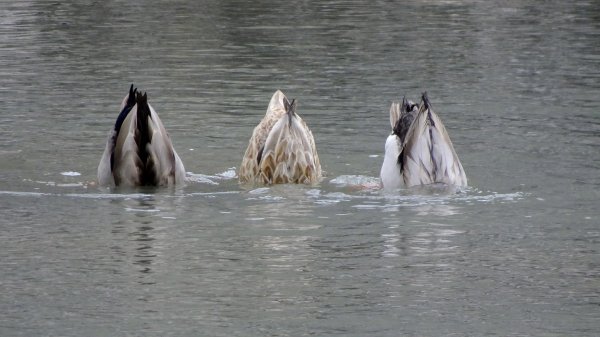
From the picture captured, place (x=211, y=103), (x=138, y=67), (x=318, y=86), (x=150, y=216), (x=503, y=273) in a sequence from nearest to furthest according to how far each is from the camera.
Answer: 1. (x=503, y=273)
2. (x=150, y=216)
3. (x=211, y=103)
4. (x=318, y=86)
5. (x=138, y=67)

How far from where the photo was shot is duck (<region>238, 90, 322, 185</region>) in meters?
13.7

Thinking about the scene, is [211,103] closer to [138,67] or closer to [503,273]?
[138,67]

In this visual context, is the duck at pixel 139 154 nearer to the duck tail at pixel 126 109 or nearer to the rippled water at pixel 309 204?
the duck tail at pixel 126 109

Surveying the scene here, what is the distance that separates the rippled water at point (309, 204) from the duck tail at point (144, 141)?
31 cm

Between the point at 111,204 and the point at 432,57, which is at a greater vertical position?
the point at 432,57

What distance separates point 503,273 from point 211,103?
7992 millimetres

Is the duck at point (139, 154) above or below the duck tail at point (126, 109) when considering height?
below

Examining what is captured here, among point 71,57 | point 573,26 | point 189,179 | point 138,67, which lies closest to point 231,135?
point 189,179

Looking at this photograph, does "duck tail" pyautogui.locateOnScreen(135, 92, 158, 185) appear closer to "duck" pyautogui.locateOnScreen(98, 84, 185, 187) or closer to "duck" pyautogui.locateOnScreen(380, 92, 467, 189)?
"duck" pyautogui.locateOnScreen(98, 84, 185, 187)

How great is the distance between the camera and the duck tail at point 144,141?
13.3m

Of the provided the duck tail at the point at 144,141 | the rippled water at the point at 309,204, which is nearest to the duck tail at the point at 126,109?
the duck tail at the point at 144,141

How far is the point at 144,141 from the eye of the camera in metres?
13.4

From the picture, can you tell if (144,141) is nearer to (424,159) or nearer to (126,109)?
(126,109)

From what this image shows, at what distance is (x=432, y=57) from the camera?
2195 cm
